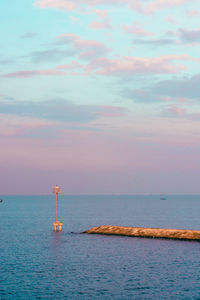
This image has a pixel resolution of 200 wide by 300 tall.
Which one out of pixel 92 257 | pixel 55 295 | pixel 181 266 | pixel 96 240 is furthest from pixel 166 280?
pixel 96 240

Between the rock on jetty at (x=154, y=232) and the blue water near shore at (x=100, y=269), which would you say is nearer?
the blue water near shore at (x=100, y=269)

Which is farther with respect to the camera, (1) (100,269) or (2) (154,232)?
(2) (154,232)

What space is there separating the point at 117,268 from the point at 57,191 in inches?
2102

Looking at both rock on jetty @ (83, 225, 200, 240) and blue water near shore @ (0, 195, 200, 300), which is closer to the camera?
blue water near shore @ (0, 195, 200, 300)

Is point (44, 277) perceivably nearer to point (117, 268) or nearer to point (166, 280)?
point (117, 268)

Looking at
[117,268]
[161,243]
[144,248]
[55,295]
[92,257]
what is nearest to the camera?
[55,295]

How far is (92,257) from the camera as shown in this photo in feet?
249

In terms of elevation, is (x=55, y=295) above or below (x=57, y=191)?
below

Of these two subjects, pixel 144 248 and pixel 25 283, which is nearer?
pixel 25 283

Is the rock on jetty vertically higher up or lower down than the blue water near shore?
higher up

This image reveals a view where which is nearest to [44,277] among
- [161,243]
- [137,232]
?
[161,243]

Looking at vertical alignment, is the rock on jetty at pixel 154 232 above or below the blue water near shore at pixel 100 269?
above

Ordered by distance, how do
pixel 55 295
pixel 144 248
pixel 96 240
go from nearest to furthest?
pixel 55 295 < pixel 144 248 < pixel 96 240

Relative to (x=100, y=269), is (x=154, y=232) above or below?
above
